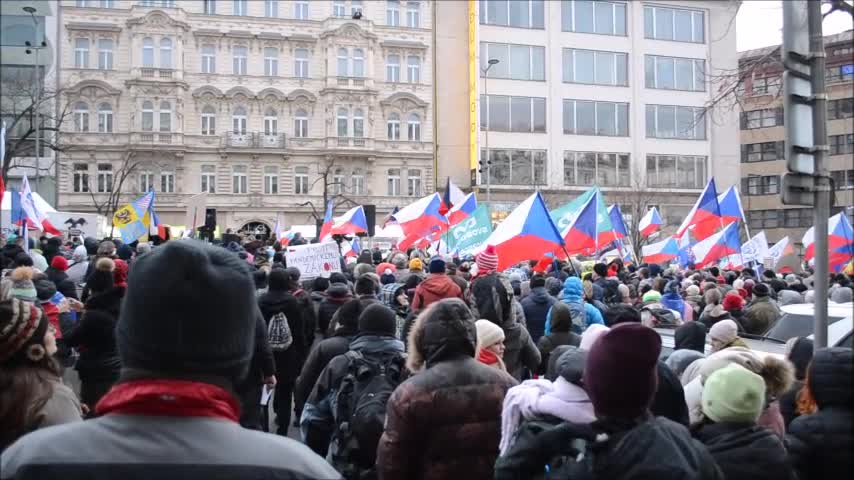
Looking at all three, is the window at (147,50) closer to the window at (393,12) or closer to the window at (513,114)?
the window at (393,12)

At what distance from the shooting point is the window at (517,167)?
53.0 m

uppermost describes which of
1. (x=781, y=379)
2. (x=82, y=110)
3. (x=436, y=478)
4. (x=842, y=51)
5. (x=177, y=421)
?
(x=82, y=110)

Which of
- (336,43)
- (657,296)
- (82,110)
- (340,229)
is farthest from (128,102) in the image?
(657,296)

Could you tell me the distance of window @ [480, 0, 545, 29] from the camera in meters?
53.0

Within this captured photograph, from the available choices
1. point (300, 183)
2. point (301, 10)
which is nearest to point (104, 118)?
point (300, 183)

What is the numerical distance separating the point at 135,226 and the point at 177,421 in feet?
52.2

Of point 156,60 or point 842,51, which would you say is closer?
point 842,51

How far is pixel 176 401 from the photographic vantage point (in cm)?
180

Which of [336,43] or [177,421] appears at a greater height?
[336,43]

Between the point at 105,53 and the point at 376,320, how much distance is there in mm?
50091

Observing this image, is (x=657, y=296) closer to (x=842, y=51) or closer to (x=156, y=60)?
(x=842, y=51)

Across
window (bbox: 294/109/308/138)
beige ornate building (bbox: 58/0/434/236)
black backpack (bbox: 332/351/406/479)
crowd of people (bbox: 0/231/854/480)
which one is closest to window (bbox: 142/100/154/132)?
beige ornate building (bbox: 58/0/434/236)

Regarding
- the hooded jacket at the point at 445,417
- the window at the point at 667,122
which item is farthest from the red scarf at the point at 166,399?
the window at the point at 667,122

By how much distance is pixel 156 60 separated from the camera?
49.5 meters
